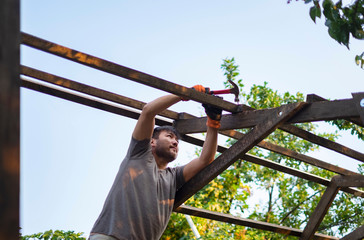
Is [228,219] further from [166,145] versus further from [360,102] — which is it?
[360,102]

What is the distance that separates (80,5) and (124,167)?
1815 centimetres

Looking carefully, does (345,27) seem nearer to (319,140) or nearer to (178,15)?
(319,140)

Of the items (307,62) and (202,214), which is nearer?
(202,214)

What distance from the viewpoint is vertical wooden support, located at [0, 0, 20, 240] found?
108cm

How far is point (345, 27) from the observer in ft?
9.27

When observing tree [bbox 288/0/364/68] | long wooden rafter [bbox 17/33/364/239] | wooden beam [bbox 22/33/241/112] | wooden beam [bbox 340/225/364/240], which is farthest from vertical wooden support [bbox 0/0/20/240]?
wooden beam [bbox 340/225/364/240]

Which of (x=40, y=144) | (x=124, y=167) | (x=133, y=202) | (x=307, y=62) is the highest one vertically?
(x=307, y=62)

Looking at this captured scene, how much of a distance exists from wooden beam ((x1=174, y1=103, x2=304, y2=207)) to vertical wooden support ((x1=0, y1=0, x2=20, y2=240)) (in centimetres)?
258

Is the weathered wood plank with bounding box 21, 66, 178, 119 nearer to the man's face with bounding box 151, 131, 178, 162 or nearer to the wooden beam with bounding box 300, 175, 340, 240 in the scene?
the man's face with bounding box 151, 131, 178, 162

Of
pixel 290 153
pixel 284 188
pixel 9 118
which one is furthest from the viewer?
pixel 284 188

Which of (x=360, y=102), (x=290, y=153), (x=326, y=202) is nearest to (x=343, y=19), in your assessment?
(x=360, y=102)

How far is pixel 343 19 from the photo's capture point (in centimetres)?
285

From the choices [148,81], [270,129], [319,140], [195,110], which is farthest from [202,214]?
[195,110]

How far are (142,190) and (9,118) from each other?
2.22 meters
